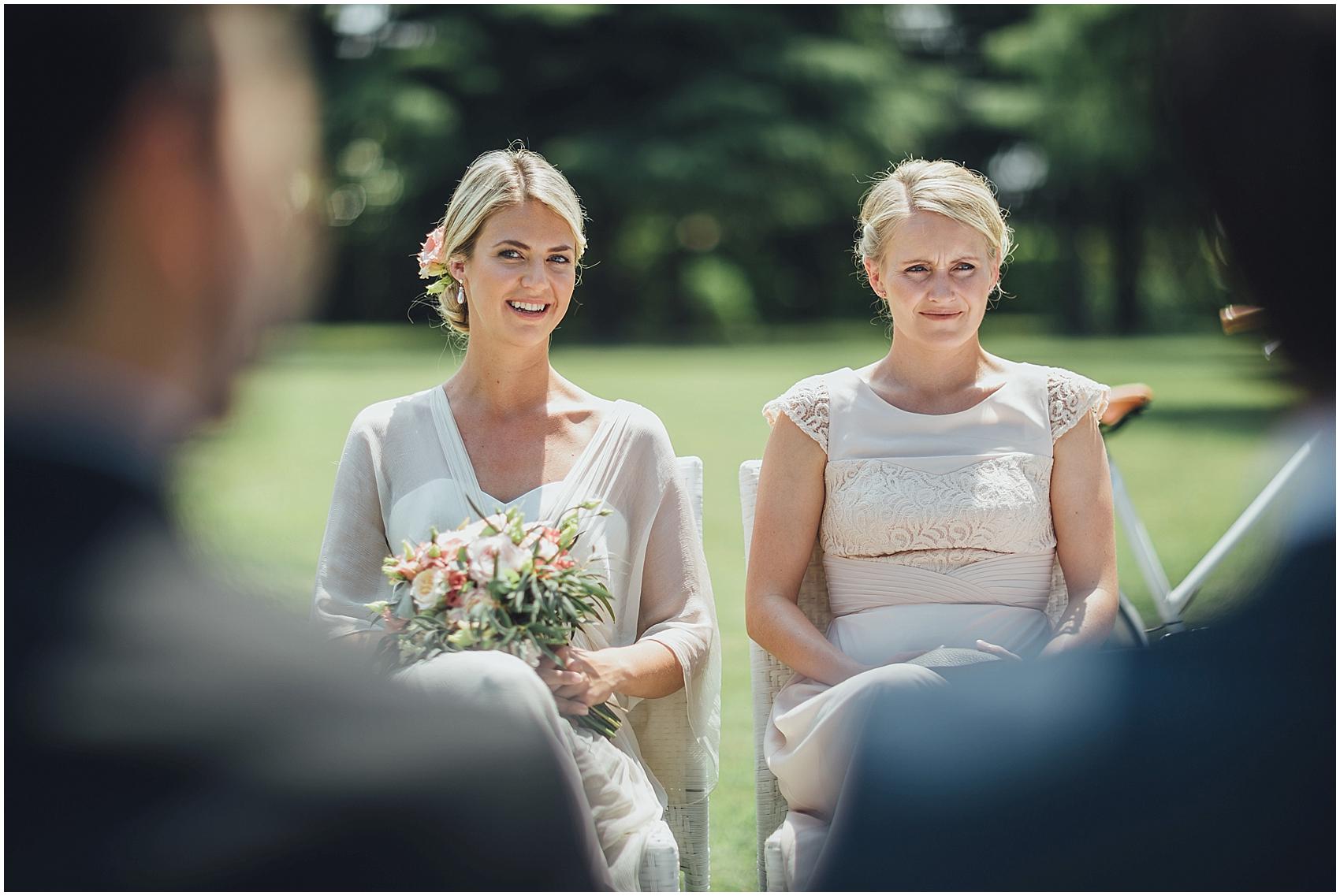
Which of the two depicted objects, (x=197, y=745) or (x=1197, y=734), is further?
(x=1197, y=734)

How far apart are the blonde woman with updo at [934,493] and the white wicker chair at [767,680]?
0.20 ft

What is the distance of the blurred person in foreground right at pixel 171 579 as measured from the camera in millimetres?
1409

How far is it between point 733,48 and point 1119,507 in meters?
38.6

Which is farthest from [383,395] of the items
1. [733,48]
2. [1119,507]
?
[733,48]

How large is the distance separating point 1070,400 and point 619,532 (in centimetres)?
126

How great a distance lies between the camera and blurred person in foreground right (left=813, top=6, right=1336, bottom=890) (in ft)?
6.54

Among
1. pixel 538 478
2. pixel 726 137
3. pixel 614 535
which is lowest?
pixel 614 535

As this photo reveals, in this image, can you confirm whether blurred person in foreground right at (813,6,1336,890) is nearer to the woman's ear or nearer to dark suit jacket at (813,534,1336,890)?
dark suit jacket at (813,534,1336,890)

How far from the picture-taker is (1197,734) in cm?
240

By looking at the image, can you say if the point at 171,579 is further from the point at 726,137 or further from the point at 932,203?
the point at 726,137

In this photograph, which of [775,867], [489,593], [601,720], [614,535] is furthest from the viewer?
[614,535]

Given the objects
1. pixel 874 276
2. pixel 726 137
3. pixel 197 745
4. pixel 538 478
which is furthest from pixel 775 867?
pixel 726 137

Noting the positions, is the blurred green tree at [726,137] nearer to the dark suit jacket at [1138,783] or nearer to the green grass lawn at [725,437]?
the green grass lawn at [725,437]

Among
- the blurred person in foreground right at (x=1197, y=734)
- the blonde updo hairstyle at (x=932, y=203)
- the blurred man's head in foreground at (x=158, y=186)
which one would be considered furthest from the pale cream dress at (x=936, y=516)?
the blurred man's head in foreground at (x=158, y=186)
